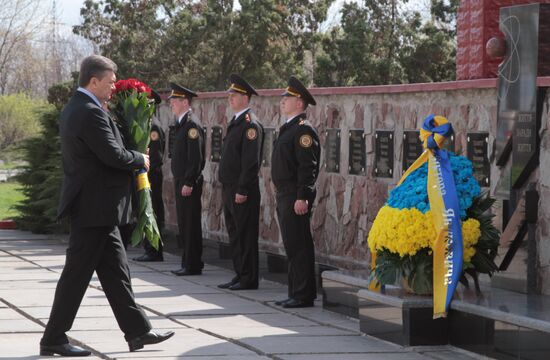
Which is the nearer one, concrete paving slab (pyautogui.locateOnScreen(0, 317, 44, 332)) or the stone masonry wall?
concrete paving slab (pyautogui.locateOnScreen(0, 317, 44, 332))

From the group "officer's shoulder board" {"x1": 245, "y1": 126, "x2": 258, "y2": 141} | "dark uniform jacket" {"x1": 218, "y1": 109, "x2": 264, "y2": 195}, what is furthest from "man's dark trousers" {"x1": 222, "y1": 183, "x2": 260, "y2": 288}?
"officer's shoulder board" {"x1": 245, "y1": 126, "x2": 258, "y2": 141}

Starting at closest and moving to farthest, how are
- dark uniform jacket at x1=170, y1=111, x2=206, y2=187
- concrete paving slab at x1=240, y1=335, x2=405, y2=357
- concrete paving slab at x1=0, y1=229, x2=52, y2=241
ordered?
1. concrete paving slab at x1=240, y1=335, x2=405, y2=357
2. dark uniform jacket at x1=170, y1=111, x2=206, y2=187
3. concrete paving slab at x1=0, y1=229, x2=52, y2=241

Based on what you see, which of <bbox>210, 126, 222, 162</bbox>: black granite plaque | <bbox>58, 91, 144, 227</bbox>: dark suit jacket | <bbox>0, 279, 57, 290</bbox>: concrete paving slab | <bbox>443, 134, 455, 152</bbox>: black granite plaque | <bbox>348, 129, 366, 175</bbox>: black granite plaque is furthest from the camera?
<bbox>210, 126, 222, 162</bbox>: black granite plaque

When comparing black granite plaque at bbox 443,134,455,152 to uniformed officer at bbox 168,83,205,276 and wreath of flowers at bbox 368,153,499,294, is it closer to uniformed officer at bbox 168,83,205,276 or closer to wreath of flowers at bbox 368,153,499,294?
wreath of flowers at bbox 368,153,499,294

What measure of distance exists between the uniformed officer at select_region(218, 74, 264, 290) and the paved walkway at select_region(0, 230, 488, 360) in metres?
0.29

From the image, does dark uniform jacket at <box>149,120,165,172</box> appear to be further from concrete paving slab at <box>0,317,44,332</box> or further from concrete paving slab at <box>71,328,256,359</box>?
concrete paving slab at <box>71,328,256,359</box>

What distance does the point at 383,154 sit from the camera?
10797 millimetres

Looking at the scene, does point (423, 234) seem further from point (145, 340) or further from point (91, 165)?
point (91, 165)

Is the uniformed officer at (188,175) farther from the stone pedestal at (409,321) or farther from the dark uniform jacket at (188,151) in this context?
the stone pedestal at (409,321)

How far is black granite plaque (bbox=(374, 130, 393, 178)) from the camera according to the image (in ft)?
35.1

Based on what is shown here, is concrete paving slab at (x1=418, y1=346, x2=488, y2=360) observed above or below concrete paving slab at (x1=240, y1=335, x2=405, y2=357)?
above

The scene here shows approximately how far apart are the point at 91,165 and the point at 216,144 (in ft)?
23.0

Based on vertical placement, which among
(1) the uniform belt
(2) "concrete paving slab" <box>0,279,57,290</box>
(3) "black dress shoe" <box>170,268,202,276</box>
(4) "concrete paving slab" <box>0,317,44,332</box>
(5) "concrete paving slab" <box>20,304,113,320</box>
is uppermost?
(1) the uniform belt

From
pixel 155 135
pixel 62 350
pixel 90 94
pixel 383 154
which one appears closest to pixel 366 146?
pixel 383 154
